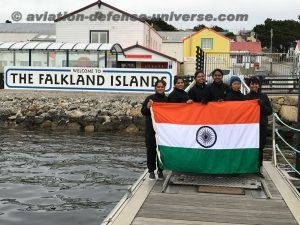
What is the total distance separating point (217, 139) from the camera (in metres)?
8.15

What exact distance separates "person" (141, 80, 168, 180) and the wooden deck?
73 cm

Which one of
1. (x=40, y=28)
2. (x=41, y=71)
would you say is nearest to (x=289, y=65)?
(x=41, y=71)

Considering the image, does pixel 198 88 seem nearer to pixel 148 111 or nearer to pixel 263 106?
pixel 148 111

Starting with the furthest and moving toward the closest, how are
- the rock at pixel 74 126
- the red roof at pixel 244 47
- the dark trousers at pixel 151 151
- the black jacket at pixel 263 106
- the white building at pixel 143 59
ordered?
the red roof at pixel 244 47, the white building at pixel 143 59, the rock at pixel 74 126, the dark trousers at pixel 151 151, the black jacket at pixel 263 106

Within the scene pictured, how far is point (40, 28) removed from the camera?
58000 mm

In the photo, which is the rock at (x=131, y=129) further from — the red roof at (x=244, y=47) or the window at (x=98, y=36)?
the red roof at (x=244, y=47)

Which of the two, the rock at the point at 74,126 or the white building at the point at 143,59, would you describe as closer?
the rock at the point at 74,126

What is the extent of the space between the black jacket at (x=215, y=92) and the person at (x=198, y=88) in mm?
300

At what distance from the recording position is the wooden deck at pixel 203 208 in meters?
6.21

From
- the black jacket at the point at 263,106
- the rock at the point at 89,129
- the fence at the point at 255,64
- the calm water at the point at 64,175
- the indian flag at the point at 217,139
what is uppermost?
the fence at the point at 255,64

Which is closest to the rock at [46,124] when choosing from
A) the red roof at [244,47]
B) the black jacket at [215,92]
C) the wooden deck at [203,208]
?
the black jacket at [215,92]

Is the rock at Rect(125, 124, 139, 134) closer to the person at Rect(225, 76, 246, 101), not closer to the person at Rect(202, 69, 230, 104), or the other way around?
the person at Rect(202, 69, 230, 104)

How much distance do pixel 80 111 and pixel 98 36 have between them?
19494 millimetres

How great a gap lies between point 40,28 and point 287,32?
69925 mm
